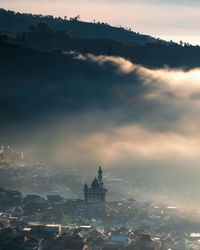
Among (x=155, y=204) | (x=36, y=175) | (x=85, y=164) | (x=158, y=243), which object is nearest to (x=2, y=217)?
(x=158, y=243)

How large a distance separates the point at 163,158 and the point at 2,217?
95.3 metres

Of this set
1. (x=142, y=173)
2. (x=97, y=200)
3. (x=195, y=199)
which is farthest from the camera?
(x=142, y=173)

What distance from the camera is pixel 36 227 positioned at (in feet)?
304

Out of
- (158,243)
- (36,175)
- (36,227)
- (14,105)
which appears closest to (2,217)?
(36,227)

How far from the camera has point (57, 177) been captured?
158m

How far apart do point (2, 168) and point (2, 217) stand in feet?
183

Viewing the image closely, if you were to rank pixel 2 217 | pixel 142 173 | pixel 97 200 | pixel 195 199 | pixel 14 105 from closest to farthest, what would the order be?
1. pixel 2 217
2. pixel 97 200
3. pixel 195 199
4. pixel 142 173
5. pixel 14 105

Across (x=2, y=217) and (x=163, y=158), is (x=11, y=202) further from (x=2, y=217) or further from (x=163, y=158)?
(x=163, y=158)

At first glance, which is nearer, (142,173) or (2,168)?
(2,168)

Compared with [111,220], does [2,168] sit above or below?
above

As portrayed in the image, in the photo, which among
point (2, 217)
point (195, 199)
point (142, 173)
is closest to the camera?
point (2, 217)

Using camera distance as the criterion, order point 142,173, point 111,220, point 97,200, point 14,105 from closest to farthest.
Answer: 1. point 111,220
2. point 97,200
3. point 142,173
4. point 14,105

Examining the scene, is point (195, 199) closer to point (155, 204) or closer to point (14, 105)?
point (155, 204)

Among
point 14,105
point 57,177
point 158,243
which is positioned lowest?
point 158,243
